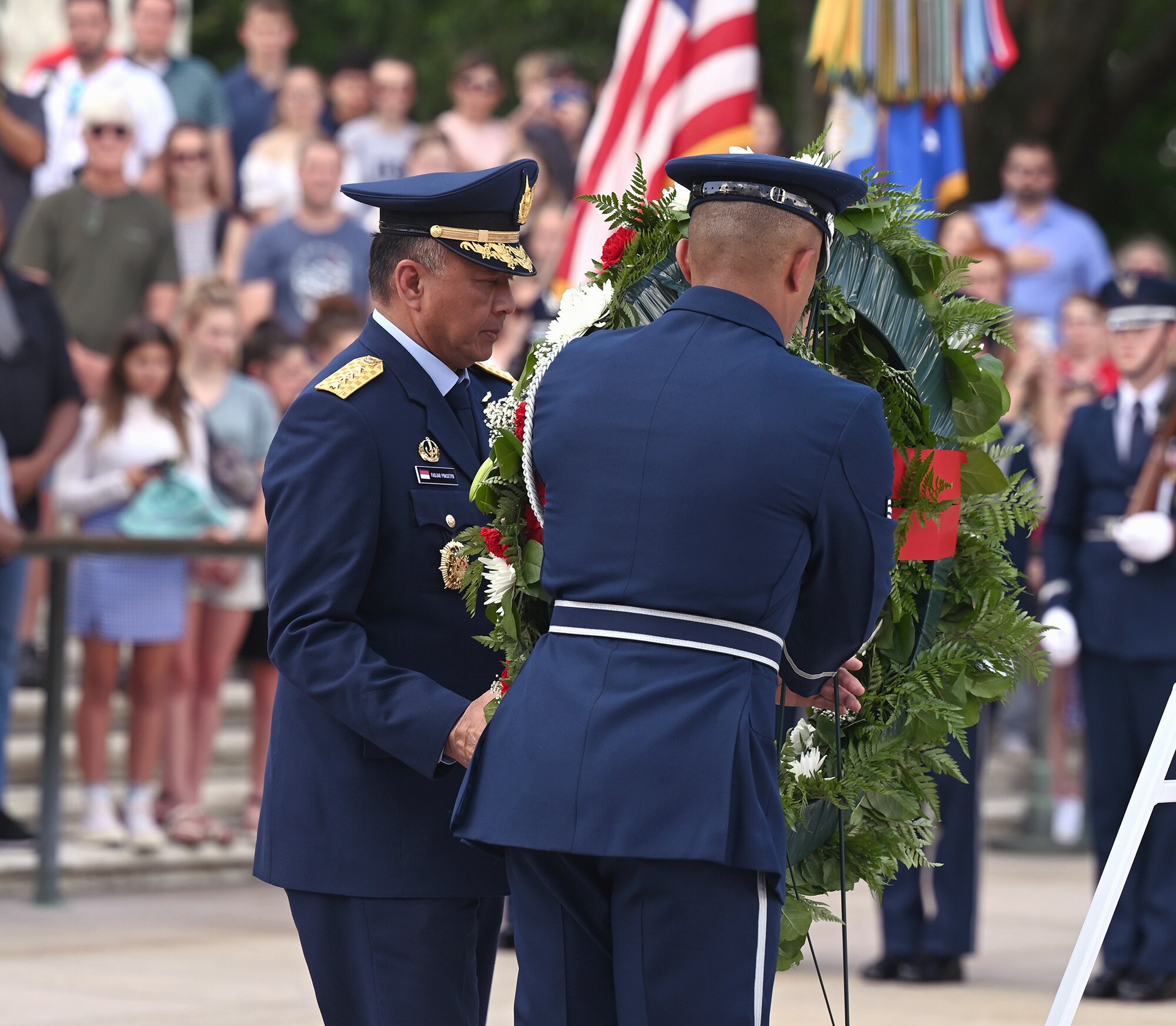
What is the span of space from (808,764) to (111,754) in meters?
5.92

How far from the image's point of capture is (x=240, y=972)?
264 inches

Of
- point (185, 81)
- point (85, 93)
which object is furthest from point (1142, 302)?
point (185, 81)

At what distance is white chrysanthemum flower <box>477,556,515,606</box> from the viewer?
3320 mm

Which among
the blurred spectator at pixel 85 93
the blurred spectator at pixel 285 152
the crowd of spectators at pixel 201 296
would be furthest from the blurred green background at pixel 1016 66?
the blurred spectator at pixel 85 93

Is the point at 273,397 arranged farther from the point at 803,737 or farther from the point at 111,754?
the point at 803,737

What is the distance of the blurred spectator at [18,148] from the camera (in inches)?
392

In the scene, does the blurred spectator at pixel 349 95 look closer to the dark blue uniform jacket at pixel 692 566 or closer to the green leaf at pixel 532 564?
the green leaf at pixel 532 564

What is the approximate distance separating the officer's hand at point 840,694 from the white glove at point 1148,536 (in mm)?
3760

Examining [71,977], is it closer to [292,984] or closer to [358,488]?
[292,984]

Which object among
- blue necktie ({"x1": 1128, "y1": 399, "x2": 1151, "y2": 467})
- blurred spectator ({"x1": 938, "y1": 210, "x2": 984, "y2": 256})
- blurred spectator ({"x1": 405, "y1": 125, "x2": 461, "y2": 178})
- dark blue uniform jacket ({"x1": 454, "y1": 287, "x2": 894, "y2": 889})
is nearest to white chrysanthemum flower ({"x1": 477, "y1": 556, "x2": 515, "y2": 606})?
dark blue uniform jacket ({"x1": 454, "y1": 287, "x2": 894, "y2": 889})

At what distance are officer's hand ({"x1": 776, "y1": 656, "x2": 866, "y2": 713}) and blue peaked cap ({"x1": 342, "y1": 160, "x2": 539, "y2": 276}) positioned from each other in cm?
84

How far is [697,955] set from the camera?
2916mm

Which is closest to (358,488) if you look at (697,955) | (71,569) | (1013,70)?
(697,955)

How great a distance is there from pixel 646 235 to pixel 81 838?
5.45 meters
